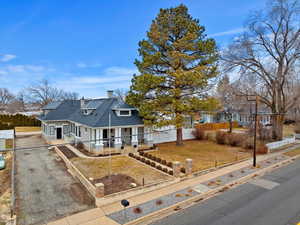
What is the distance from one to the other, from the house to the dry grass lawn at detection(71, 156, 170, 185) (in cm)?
165

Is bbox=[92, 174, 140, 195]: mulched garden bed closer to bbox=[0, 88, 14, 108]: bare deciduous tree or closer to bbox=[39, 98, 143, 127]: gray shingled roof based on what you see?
bbox=[39, 98, 143, 127]: gray shingled roof

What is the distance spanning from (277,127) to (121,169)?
67.5 ft

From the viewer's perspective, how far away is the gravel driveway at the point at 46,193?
26.8 ft

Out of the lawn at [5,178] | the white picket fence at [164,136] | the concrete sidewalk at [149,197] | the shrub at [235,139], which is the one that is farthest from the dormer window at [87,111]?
the shrub at [235,139]

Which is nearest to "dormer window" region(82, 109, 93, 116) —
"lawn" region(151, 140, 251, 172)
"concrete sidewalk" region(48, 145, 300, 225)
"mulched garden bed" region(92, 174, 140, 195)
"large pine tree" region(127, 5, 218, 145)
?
"large pine tree" region(127, 5, 218, 145)

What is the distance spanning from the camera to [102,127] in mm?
17328

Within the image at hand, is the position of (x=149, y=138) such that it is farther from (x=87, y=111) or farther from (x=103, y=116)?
(x=87, y=111)

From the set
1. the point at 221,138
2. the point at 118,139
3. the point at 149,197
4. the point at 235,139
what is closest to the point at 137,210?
the point at 149,197

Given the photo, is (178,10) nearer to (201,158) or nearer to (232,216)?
(201,158)

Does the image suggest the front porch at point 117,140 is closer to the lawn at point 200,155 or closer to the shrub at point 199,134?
the lawn at point 200,155

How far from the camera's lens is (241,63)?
22688mm

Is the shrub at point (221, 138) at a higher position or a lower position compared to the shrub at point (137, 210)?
higher

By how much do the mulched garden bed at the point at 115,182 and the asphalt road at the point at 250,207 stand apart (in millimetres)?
3259

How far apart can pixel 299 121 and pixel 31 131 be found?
45.6m
